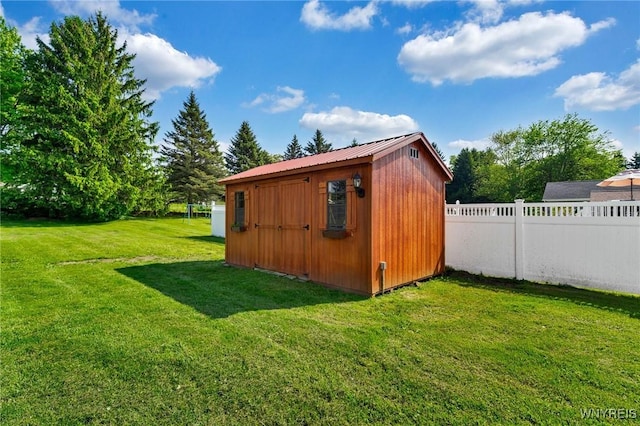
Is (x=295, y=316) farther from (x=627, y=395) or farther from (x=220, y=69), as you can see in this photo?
(x=220, y=69)

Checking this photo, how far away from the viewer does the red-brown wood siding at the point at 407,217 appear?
16.7 feet

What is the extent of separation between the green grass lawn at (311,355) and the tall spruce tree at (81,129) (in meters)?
13.3

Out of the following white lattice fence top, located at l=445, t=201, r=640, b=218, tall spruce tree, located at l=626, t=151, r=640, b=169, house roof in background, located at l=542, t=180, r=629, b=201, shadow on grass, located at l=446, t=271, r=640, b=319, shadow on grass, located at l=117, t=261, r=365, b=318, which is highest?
tall spruce tree, located at l=626, t=151, r=640, b=169

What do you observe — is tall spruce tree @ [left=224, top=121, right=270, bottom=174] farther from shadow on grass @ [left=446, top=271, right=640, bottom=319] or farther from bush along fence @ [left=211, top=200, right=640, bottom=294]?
shadow on grass @ [left=446, top=271, right=640, bottom=319]

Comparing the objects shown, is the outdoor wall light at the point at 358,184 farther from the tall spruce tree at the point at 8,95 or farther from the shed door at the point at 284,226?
the tall spruce tree at the point at 8,95

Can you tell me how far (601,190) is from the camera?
17.1m

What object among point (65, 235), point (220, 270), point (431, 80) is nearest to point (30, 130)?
point (65, 235)

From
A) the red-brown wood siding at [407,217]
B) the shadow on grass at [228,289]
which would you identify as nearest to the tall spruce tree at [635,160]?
the red-brown wood siding at [407,217]

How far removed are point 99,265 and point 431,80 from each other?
1173 centimetres

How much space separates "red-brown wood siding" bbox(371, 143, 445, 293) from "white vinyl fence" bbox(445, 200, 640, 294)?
0.59 metres

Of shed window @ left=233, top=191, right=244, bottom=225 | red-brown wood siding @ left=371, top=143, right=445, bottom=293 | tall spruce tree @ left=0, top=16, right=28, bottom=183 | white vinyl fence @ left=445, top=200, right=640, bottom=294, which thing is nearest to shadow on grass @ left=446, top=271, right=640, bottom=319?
white vinyl fence @ left=445, top=200, right=640, bottom=294

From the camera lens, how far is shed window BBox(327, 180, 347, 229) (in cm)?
533

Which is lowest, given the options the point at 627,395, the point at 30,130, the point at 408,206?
the point at 627,395

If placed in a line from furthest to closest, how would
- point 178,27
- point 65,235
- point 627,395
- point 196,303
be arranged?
point 65,235, point 178,27, point 196,303, point 627,395
